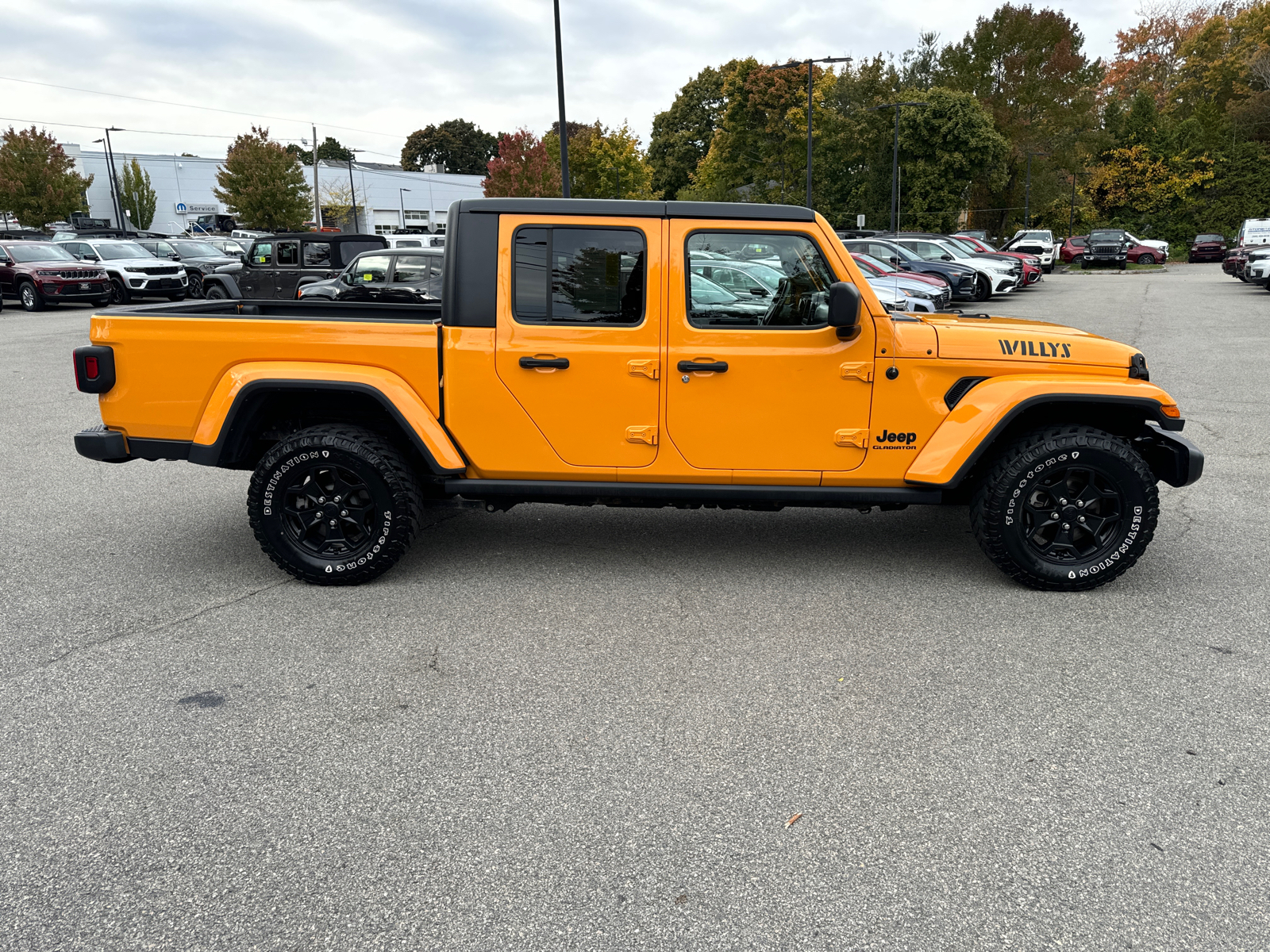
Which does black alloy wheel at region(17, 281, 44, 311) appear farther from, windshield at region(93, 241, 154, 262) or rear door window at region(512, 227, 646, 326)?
rear door window at region(512, 227, 646, 326)

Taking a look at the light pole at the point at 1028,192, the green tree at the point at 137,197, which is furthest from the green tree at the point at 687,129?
the green tree at the point at 137,197

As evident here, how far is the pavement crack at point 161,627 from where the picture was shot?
4.13 metres

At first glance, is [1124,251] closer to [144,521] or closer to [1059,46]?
[1059,46]

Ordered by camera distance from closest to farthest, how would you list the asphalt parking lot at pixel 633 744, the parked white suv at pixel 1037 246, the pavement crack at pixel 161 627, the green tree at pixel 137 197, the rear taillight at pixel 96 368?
the asphalt parking lot at pixel 633 744 < the pavement crack at pixel 161 627 < the rear taillight at pixel 96 368 < the parked white suv at pixel 1037 246 < the green tree at pixel 137 197

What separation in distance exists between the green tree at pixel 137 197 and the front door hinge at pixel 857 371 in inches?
3107

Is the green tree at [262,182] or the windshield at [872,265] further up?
the green tree at [262,182]

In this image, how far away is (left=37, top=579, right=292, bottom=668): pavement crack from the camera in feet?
13.6

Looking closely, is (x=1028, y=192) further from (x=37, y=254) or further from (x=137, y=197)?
(x=137, y=197)

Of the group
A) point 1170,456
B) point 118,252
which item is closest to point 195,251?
→ point 118,252

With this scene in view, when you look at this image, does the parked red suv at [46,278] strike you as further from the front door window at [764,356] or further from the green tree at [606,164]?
the green tree at [606,164]

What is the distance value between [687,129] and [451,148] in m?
44.3

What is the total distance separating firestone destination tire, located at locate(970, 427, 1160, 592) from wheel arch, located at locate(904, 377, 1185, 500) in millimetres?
169

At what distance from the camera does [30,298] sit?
23.1 meters

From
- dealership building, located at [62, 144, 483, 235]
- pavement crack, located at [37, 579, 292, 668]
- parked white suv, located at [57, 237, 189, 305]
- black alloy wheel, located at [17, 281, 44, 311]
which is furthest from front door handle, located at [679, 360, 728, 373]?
dealership building, located at [62, 144, 483, 235]
